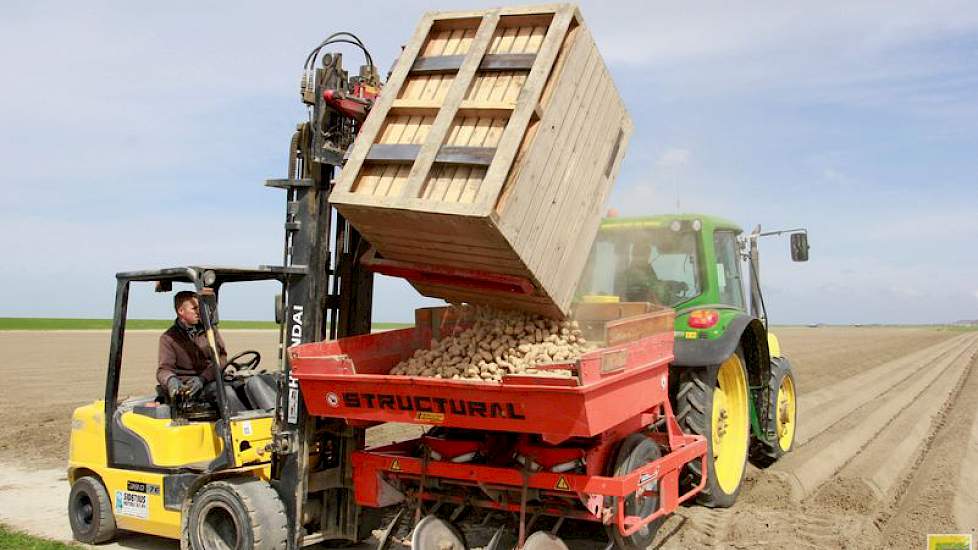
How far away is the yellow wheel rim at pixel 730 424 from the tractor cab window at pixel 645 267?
2.51 feet

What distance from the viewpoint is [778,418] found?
896cm

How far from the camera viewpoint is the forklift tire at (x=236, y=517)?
5102 millimetres

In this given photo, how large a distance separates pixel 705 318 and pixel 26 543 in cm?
530

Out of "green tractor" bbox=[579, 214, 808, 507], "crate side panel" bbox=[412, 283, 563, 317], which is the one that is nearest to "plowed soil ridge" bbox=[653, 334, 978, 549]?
"green tractor" bbox=[579, 214, 808, 507]

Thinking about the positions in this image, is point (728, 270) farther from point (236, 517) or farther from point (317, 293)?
point (236, 517)

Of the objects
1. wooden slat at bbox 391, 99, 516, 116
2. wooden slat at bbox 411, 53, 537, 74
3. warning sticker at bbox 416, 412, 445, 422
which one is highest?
wooden slat at bbox 411, 53, 537, 74

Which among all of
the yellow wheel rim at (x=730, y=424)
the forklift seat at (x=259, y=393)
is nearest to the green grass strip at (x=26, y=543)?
the forklift seat at (x=259, y=393)

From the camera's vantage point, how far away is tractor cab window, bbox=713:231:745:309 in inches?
299

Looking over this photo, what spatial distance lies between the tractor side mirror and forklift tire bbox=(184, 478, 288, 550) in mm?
5572

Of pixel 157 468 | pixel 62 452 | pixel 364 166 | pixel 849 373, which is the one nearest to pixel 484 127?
pixel 364 166

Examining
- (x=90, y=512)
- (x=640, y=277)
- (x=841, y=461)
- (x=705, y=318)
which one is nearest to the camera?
(x=90, y=512)

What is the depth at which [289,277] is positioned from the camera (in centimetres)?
565

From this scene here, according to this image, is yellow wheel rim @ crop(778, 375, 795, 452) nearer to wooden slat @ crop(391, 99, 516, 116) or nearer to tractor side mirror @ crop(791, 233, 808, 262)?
tractor side mirror @ crop(791, 233, 808, 262)

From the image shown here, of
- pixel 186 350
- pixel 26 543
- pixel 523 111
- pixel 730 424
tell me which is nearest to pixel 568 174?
pixel 523 111
